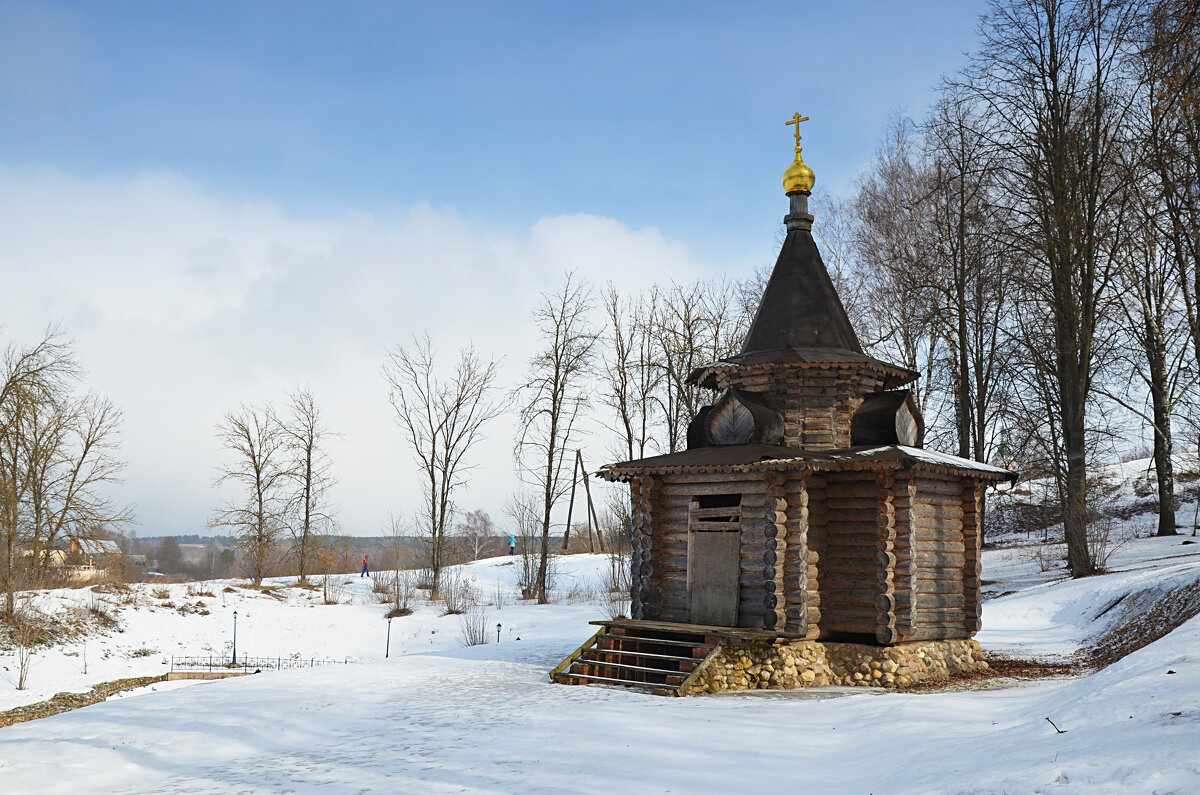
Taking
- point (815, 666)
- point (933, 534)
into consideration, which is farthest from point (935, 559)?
point (815, 666)

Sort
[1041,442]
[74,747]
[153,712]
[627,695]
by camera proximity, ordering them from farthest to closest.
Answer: [1041,442], [627,695], [153,712], [74,747]

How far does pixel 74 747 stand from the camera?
959 centimetres

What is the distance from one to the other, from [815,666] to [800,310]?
22.6 ft

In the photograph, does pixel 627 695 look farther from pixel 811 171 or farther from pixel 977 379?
pixel 977 379

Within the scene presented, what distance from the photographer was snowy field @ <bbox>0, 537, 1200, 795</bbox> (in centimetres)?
662

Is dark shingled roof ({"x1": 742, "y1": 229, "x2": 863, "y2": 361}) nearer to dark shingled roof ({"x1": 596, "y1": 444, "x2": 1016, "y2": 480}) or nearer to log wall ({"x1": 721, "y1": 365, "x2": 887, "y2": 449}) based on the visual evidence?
log wall ({"x1": 721, "y1": 365, "x2": 887, "y2": 449})

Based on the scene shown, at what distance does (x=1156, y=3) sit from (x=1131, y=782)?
311 inches

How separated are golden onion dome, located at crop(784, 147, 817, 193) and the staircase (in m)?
9.52

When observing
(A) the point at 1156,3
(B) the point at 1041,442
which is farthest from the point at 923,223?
(A) the point at 1156,3

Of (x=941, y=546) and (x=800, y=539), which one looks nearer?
(x=800, y=539)

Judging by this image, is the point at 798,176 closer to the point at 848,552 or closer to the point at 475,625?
the point at 848,552

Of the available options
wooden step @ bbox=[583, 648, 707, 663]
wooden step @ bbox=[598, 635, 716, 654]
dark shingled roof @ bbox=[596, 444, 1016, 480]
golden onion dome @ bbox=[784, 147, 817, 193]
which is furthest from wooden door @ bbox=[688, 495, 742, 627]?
golden onion dome @ bbox=[784, 147, 817, 193]

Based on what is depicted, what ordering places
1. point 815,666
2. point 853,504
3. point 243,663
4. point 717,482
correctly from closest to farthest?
point 815,666
point 853,504
point 717,482
point 243,663

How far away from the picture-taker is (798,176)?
18000mm
